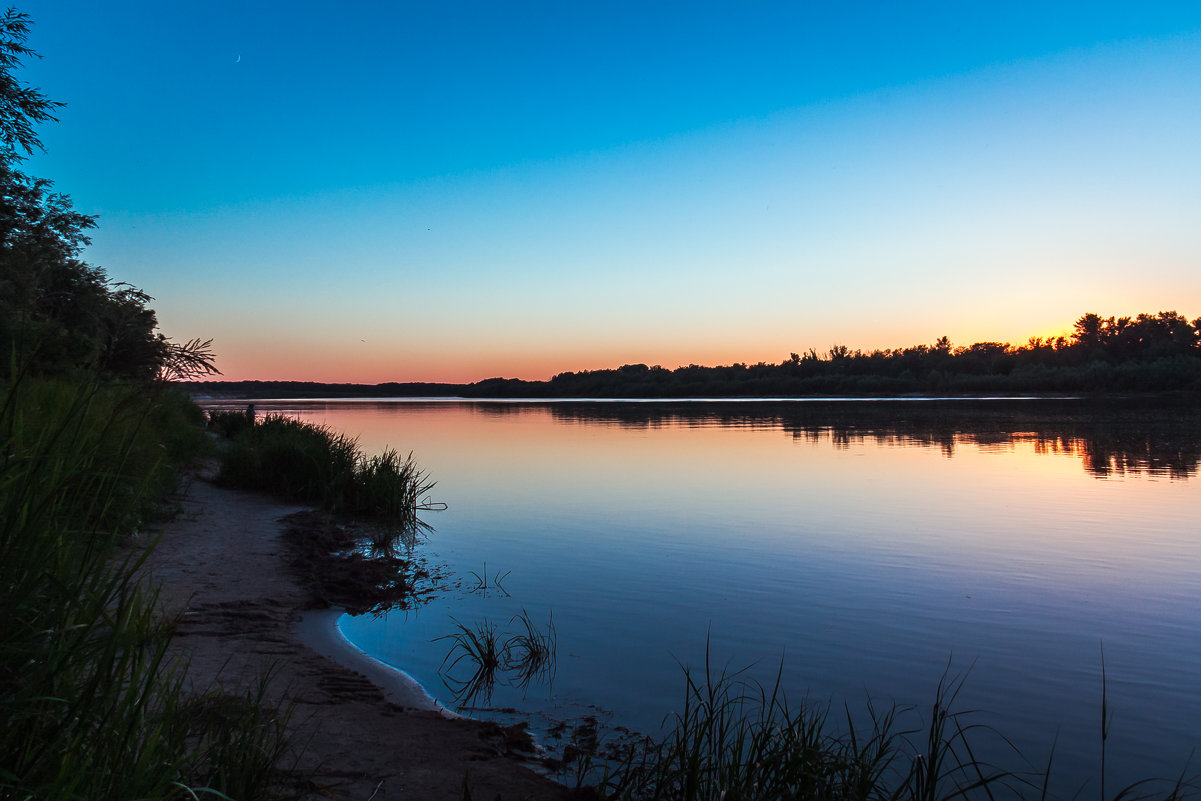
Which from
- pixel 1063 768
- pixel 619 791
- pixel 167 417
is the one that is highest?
pixel 167 417

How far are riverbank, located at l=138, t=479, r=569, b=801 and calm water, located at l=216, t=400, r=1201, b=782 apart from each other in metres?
0.55

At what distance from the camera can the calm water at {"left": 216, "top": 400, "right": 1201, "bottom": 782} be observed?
5.28 m

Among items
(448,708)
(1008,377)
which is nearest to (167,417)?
(448,708)

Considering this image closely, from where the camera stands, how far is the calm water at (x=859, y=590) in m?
5.28

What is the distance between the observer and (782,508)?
13.3 meters

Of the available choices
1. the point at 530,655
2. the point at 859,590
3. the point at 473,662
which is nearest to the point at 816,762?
the point at 530,655

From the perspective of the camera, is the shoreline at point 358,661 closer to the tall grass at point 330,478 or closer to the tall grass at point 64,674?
the tall grass at point 64,674

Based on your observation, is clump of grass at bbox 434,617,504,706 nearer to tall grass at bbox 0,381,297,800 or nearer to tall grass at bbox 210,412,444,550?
tall grass at bbox 0,381,297,800

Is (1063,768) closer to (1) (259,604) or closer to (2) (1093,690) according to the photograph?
(2) (1093,690)

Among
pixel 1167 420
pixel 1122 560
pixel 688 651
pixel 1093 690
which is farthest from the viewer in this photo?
pixel 1167 420

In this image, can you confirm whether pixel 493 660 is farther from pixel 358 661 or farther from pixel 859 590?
pixel 859 590

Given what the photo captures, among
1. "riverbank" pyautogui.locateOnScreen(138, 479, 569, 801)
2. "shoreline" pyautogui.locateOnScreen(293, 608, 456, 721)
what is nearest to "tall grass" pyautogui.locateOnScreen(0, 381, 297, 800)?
"riverbank" pyautogui.locateOnScreen(138, 479, 569, 801)

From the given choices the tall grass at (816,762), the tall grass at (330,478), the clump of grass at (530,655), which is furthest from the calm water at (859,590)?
the tall grass at (330,478)

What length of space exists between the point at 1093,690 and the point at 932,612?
1821 millimetres
